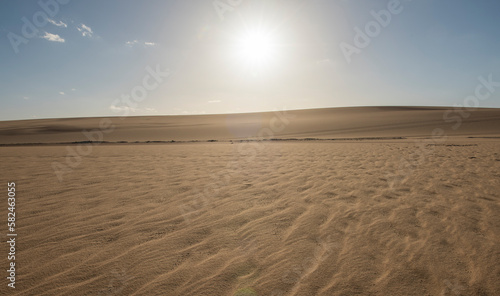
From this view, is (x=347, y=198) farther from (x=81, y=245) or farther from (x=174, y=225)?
(x=81, y=245)

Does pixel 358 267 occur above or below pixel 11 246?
below

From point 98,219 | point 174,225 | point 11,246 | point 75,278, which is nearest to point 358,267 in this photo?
point 174,225

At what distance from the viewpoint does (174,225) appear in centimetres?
339

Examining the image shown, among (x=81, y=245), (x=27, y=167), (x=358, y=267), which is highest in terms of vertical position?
(x=27, y=167)

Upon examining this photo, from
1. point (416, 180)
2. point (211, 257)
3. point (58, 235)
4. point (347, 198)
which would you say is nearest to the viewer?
point (211, 257)

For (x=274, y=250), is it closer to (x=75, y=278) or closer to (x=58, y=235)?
(x=75, y=278)

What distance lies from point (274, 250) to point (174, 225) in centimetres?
154

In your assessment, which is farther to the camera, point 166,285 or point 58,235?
point 58,235

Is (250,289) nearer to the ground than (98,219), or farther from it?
nearer to the ground

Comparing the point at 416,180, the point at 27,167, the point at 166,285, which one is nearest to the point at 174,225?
the point at 166,285

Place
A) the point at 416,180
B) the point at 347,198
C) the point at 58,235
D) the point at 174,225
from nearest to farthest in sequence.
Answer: the point at 58,235 < the point at 174,225 < the point at 347,198 < the point at 416,180

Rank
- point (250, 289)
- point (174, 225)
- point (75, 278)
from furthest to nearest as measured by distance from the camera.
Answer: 1. point (174, 225)
2. point (75, 278)
3. point (250, 289)

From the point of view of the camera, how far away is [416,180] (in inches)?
221

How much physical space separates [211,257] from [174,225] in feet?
3.39
